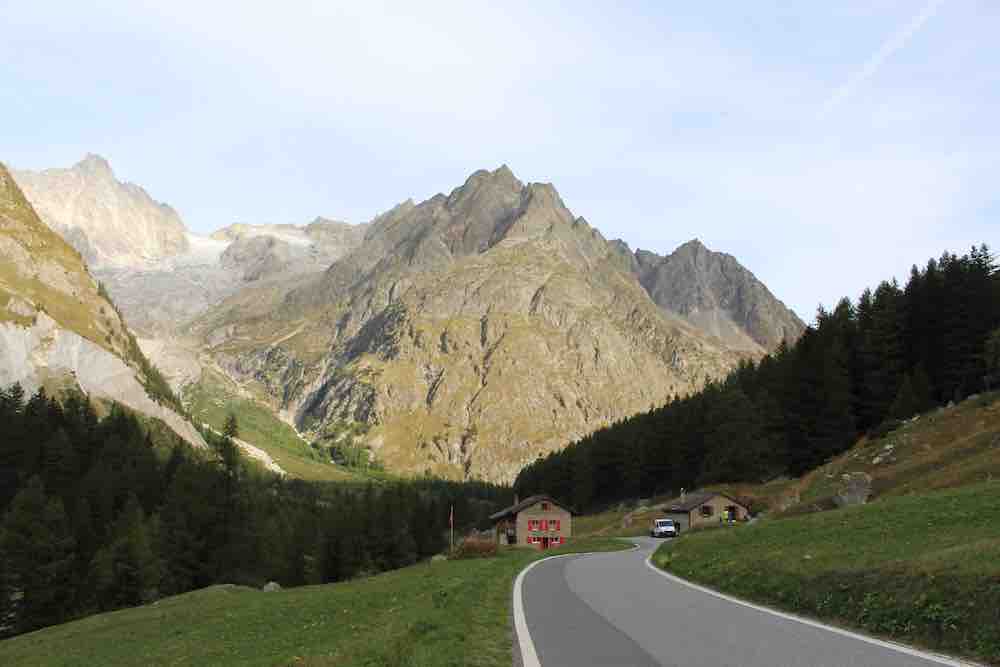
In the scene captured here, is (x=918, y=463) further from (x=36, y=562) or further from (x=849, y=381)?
(x=36, y=562)

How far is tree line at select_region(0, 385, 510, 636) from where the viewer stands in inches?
2997

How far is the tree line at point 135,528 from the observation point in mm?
76125

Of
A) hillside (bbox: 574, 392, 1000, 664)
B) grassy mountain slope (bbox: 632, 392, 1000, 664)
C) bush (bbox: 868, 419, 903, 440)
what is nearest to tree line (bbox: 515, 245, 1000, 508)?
bush (bbox: 868, 419, 903, 440)

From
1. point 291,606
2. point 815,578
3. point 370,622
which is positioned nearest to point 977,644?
point 815,578

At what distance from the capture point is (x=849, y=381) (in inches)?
3629

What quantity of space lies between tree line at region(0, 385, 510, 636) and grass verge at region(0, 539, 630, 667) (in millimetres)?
28116

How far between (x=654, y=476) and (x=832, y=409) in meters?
52.2

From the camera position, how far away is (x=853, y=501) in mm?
45531

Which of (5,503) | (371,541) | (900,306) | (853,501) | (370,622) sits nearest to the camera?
(370,622)

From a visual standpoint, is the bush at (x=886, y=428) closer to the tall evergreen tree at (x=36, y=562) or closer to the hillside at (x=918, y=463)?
the hillside at (x=918, y=463)

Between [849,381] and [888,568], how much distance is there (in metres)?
83.1

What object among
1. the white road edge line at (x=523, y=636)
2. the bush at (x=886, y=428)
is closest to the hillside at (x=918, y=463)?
the bush at (x=886, y=428)

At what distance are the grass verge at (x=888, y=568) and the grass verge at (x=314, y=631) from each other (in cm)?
680

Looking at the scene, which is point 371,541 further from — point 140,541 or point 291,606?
point 291,606
